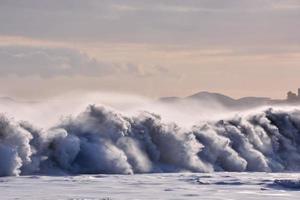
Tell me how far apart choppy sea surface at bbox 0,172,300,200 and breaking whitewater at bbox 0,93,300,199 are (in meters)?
0.13

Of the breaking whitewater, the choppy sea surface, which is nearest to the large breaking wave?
the breaking whitewater

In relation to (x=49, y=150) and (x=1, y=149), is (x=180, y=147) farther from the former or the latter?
(x=1, y=149)

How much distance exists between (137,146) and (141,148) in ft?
0.65

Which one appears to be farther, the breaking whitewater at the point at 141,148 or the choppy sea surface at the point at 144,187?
the breaking whitewater at the point at 141,148

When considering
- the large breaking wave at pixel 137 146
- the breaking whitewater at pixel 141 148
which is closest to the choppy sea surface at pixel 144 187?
the breaking whitewater at pixel 141 148

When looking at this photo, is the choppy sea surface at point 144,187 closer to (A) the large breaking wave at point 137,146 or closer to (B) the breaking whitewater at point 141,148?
(B) the breaking whitewater at point 141,148

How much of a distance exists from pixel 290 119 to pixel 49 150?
2166cm

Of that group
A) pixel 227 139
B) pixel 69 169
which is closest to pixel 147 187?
pixel 69 169

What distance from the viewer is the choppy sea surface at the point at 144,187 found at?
21156 mm

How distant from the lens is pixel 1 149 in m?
28.5

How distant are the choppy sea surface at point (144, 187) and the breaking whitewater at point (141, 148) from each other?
13cm

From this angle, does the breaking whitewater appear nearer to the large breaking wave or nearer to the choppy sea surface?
the large breaking wave

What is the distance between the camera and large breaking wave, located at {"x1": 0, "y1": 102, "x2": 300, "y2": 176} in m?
29.7

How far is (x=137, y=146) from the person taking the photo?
33.8 m
